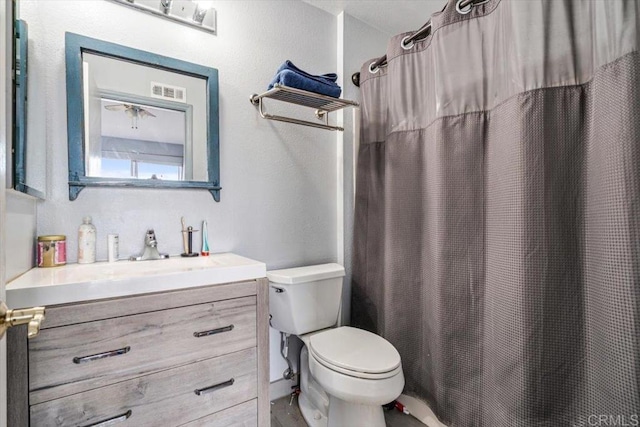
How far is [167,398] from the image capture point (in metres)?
1.03

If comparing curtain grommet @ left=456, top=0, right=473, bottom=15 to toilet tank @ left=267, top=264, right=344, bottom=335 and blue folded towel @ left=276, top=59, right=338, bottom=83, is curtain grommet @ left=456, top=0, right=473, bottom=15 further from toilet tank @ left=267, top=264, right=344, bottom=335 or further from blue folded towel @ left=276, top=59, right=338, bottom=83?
toilet tank @ left=267, top=264, right=344, bottom=335

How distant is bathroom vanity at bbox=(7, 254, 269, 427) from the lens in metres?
0.87

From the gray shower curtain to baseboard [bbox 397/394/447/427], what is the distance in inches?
3.7

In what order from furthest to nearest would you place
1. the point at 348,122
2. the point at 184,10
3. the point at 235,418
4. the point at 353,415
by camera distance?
the point at 348,122, the point at 184,10, the point at 353,415, the point at 235,418

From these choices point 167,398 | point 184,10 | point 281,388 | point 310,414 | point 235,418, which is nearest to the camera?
point 167,398

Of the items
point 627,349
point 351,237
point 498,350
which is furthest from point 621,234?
point 351,237

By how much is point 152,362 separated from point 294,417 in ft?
3.25

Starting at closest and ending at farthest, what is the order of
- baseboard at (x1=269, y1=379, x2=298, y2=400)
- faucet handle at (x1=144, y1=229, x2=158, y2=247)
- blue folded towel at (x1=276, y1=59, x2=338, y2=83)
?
faucet handle at (x1=144, y1=229, x2=158, y2=247) < blue folded towel at (x1=276, y1=59, x2=338, y2=83) < baseboard at (x1=269, y1=379, x2=298, y2=400)

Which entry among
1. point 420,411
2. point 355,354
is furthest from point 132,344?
point 420,411

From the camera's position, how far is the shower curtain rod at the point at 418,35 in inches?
51.3

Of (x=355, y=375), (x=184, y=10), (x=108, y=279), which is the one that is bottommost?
(x=355, y=375)

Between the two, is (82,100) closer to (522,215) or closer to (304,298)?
(304,298)

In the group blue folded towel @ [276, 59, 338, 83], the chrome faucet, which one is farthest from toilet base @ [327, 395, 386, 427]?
blue folded towel @ [276, 59, 338, 83]

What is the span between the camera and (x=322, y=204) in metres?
2.01
